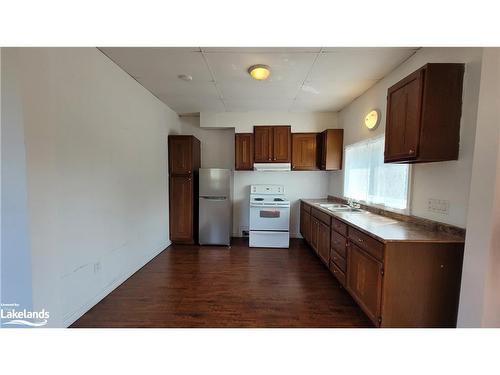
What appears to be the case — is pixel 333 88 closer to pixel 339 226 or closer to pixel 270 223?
pixel 339 226

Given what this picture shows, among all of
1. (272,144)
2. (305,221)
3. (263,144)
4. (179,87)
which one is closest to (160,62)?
(179,87)

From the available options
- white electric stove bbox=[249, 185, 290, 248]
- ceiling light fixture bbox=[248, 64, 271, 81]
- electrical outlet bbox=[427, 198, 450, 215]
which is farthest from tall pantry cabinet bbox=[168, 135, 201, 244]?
electrical outlet bbox=[427, 198, 450, 215]

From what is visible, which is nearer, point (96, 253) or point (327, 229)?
point (96, 253)

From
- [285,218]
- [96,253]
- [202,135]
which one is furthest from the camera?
[202,135]

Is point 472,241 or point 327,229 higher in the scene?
point 472,241

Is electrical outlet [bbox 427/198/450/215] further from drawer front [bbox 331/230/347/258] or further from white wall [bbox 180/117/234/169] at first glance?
white wall [bbox 180/117/234/169]

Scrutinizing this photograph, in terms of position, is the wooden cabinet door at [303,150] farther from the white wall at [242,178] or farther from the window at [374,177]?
the window at [374,177]

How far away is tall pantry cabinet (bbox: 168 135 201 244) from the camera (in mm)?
3705

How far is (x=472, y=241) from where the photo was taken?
1.23 m
